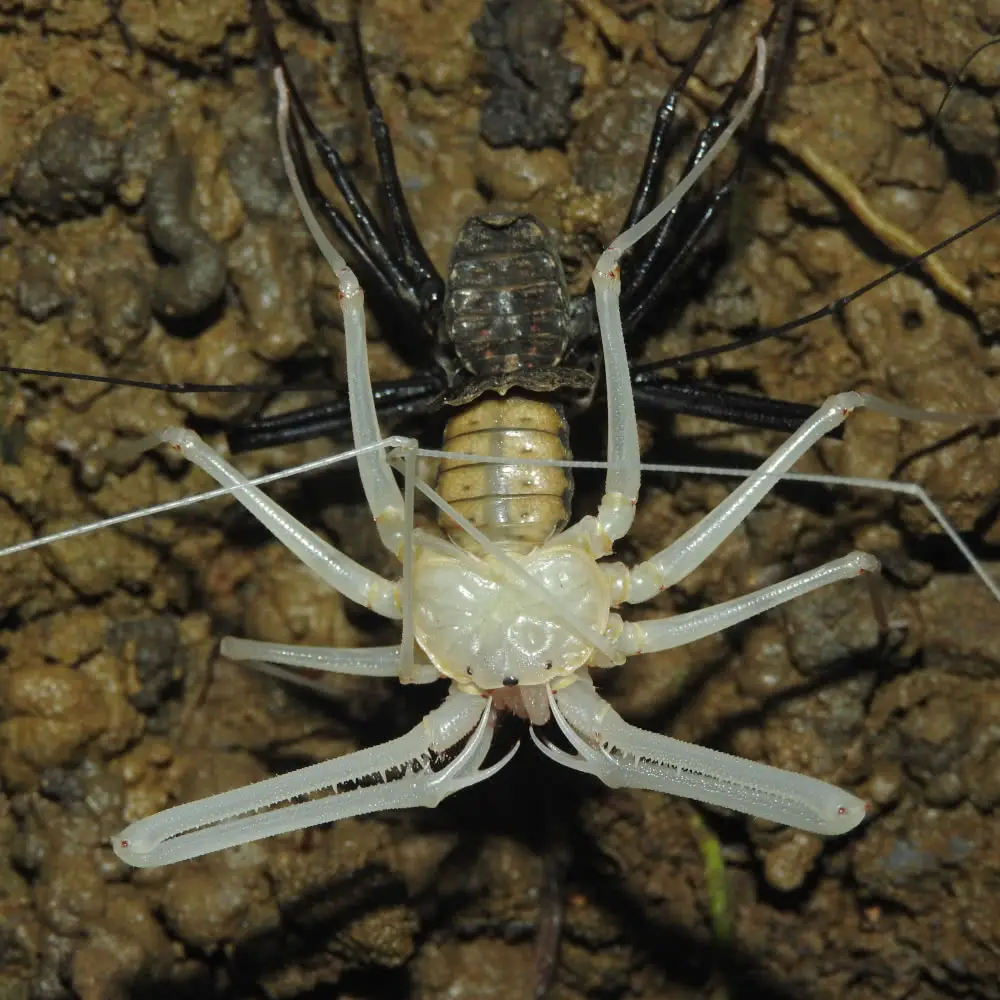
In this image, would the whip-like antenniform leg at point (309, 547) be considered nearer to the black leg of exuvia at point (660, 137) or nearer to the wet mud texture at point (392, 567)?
the wet mud texture at point (392, 567)

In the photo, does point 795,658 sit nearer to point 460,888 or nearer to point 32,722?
point 460,888

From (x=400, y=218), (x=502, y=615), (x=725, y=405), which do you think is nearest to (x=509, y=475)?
(x=502, y=615)

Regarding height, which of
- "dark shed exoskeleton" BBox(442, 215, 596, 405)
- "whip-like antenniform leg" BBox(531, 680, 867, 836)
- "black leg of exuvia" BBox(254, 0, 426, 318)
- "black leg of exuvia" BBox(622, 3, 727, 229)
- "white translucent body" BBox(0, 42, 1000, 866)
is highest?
"black leg of exuvia" BBox(254, 0, 426, 318)

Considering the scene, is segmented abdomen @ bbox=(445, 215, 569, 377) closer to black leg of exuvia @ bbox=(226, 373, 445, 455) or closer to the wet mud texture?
black leg of exuvia @ bbox=(226, 373, 445, 455)

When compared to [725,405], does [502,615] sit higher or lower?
lower

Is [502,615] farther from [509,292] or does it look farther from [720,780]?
[509,292]

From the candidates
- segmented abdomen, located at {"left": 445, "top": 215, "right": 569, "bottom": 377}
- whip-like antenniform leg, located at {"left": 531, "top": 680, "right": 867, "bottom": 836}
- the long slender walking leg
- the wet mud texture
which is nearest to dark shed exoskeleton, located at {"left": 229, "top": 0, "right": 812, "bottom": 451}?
segmented abdomen, located at {"left": 445, "top": 215, "right": 569, "bottom": 377}

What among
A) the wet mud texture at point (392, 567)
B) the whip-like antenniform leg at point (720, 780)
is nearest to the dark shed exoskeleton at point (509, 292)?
the wet mud texture at point (392, 567)
